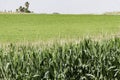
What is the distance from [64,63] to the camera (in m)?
8.52

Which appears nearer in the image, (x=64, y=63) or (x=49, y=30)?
(x=64, y=63)

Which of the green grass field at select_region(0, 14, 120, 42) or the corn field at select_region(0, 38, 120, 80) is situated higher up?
the corn field at select_region(0, 38, 120, 80)

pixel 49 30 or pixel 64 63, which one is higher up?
pixel 64 63

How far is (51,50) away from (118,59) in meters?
1.63

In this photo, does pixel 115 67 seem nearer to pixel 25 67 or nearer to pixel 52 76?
pixel 52 76

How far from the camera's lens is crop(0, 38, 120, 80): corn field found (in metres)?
8.35

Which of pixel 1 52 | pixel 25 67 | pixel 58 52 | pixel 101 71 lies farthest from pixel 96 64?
pixel 1 52

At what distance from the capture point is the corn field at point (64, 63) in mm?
8352

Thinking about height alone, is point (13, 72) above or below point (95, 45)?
below

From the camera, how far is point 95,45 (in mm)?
9117

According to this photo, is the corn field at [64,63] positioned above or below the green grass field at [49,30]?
above

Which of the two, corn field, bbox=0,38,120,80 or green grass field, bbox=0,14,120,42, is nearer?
corn field, bbox=0,38,120,80

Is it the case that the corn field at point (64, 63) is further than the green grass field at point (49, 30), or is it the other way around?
the green grass field at point (49, 30)

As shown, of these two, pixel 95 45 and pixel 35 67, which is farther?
pixel 95 45
